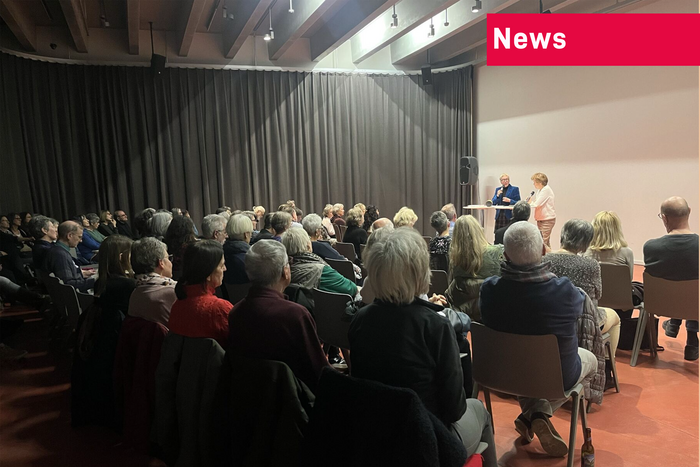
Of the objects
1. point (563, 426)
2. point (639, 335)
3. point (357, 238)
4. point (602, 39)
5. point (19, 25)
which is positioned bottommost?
point (563, 426)

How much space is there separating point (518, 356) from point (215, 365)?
1319mm

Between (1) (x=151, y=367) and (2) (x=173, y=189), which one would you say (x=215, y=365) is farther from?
(2) (x=173, y=189)

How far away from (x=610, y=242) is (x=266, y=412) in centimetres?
308

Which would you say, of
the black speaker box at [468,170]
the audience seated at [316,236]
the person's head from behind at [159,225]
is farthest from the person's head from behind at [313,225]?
the black speaker box at [468,170]

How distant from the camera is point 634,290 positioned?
4.02 meters

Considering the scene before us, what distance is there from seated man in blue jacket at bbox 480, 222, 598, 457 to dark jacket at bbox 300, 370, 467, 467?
3.20ft

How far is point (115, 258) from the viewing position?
2908 millimetres

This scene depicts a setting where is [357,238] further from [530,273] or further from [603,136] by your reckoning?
[603,136]

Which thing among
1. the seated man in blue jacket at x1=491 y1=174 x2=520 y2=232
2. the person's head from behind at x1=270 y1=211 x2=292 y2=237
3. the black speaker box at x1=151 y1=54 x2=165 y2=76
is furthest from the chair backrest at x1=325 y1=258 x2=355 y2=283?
the black speaker box at x1=151 y1=54 x2=165 y2=76

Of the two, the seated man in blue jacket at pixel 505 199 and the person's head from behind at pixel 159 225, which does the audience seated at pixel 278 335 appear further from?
the seated man in blue jacket at pixel 505 199

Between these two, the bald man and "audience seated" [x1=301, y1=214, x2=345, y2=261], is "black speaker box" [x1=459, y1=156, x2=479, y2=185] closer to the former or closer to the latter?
"audience seated" [x1=301, y1=214, x2=345, y2=261]

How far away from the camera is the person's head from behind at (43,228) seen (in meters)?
4.80

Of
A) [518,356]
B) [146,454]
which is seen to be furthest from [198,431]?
[518,356]

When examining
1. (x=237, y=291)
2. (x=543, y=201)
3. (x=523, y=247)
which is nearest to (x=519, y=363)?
(x=523, y=247)
